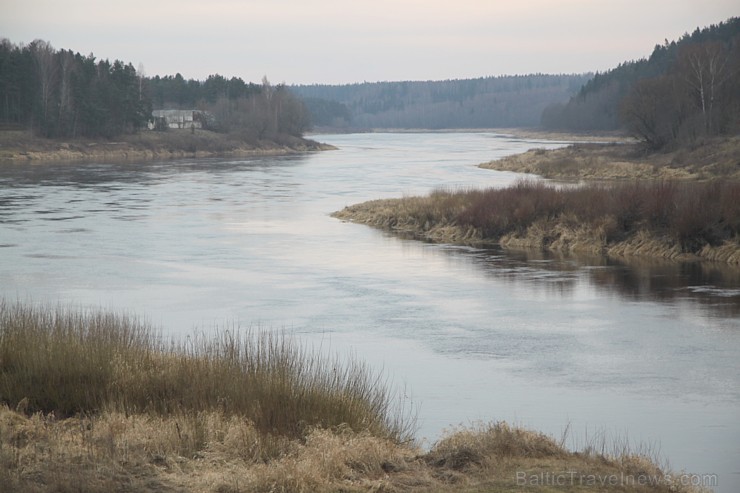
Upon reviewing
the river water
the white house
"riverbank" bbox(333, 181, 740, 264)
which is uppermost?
the white house

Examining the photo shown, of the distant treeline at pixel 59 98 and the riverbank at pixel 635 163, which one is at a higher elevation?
the distant treeline at pixel 59 98

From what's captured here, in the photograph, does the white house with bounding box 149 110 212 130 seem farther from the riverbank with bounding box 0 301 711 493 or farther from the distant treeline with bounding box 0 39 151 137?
the riverbank with bounding box 0 301 711 493

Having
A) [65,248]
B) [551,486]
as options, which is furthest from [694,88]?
[551,486]

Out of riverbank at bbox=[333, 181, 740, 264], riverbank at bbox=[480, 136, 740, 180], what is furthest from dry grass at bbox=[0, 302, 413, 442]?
riverbank at bbox=[480, 136, 740, 180]

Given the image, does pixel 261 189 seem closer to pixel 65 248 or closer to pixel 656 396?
pixel 65 248

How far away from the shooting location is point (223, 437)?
9820mm

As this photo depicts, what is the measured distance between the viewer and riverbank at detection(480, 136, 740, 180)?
5778 centimetres

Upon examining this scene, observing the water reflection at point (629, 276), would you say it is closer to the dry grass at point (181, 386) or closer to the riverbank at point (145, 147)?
the dry grass at point (181, 386)

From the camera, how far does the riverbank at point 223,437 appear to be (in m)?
8.51

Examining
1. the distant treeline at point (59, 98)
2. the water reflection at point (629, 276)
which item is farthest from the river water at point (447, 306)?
the distant treeline at point (59, 98)

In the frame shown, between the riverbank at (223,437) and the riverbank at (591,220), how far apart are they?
19586mm

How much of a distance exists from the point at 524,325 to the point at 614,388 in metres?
5.33

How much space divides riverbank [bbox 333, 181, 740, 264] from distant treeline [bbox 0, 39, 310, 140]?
70.6 metres

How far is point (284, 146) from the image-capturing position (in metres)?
126
